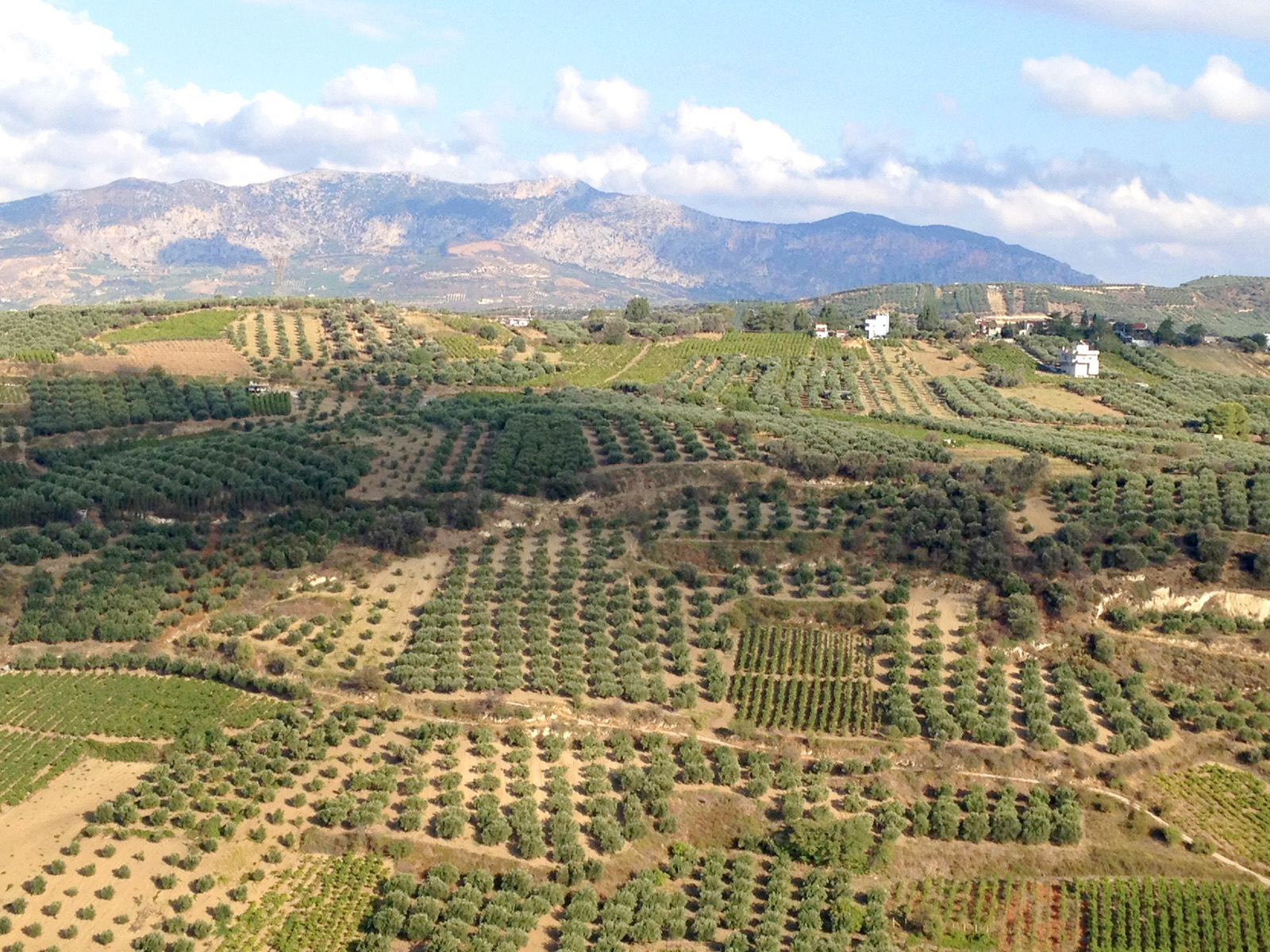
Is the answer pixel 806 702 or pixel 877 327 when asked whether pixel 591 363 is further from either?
pixel 806 702

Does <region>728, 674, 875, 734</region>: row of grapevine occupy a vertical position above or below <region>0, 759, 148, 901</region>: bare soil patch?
above

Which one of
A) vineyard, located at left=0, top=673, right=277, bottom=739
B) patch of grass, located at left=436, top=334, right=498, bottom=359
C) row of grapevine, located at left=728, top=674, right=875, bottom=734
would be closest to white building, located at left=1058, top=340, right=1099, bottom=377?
patch of grass, located at left=436, top=334, right=498, bottom=359

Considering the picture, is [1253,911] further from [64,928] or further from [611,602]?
[64,928]

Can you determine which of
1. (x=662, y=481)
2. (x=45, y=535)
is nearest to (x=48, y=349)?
(x=45, y=535)

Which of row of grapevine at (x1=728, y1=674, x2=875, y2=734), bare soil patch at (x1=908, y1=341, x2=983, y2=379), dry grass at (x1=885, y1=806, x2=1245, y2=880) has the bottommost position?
dry grass at (x1=885, y1=806, x2=1245, y2=880)

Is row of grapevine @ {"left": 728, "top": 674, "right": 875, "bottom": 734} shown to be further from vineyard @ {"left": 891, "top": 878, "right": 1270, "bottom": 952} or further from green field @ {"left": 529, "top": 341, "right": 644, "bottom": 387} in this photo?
green field @ {"left": 529, "top": 341, "right": 644, "bottom": 387}

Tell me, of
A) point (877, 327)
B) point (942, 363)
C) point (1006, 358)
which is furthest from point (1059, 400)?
point (877, 327)
